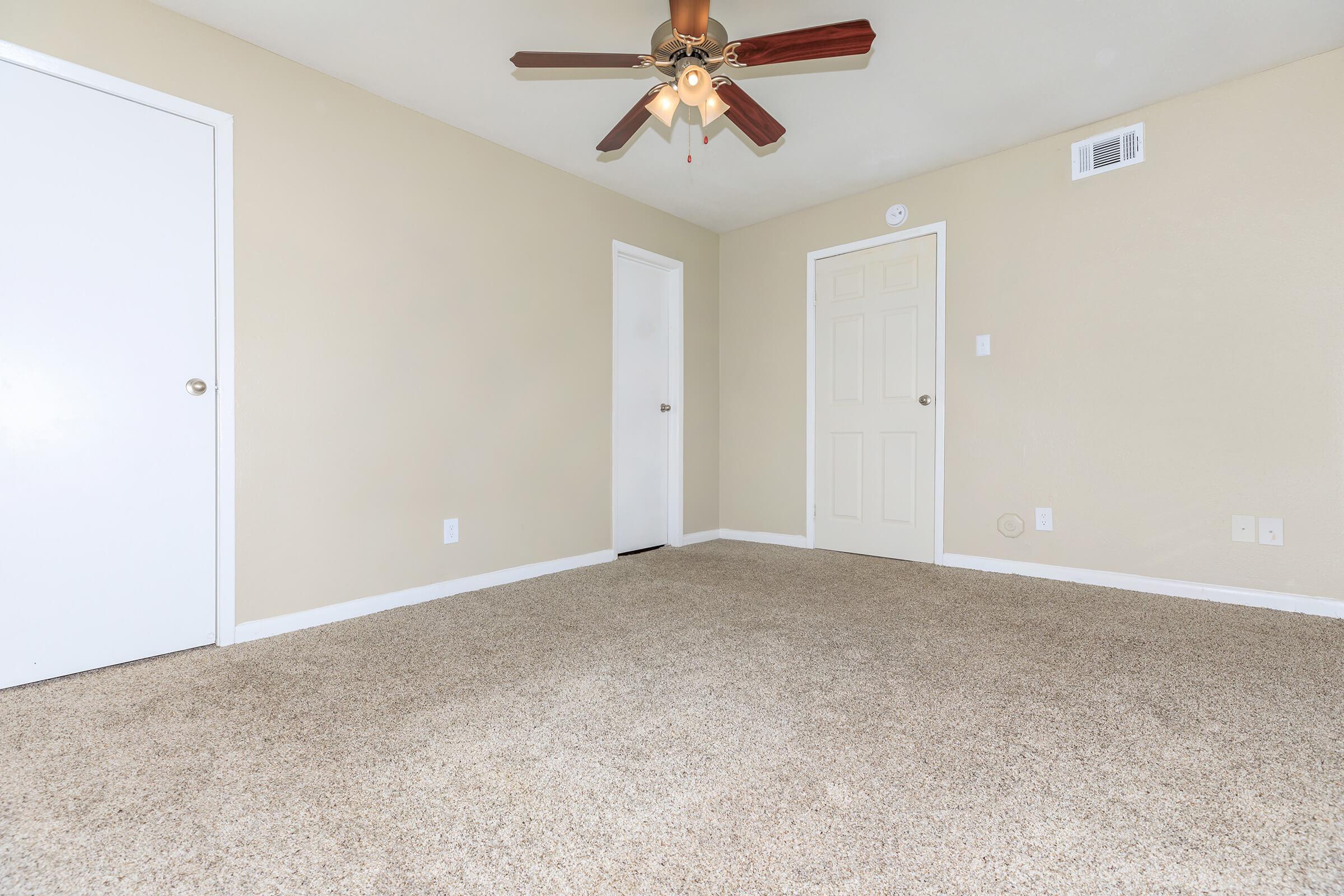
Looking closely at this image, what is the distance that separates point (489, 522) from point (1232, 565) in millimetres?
3502

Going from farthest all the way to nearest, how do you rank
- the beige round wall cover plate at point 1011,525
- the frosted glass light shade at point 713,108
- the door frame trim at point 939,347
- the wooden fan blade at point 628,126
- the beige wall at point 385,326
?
the door frame trim at point 939,347 < the beige round wall cover plate at point 1011,525 < the beige wall at point 385,326 < the wooden fan blade at point 628,126 < the frosted glass light shade at point 713,108

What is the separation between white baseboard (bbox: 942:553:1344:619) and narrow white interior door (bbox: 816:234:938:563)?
0.32 meters

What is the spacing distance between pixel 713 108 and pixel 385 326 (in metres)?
1.72

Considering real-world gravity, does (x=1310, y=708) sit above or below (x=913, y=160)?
below

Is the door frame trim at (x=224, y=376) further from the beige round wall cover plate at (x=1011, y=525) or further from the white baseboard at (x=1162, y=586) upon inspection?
the beige round wall cover plate at (x=1011, y=525)

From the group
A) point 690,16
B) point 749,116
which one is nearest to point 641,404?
point 749,116

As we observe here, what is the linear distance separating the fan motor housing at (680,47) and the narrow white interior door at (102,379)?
1.74 metres

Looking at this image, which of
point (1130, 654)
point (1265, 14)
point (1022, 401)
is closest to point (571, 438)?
point (1022, 401)

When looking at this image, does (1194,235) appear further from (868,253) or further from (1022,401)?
(868,253)

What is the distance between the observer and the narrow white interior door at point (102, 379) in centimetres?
193

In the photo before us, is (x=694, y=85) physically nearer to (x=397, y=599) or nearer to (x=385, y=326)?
(x=385, y=326)

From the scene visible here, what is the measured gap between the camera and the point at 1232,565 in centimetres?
272

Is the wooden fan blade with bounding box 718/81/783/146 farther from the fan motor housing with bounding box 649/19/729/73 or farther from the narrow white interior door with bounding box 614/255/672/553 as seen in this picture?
the narrow white interior door with bounding box 614/255/672/553

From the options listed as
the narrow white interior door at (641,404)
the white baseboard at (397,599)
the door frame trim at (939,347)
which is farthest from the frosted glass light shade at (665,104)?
the white baseboard at (397,599)
